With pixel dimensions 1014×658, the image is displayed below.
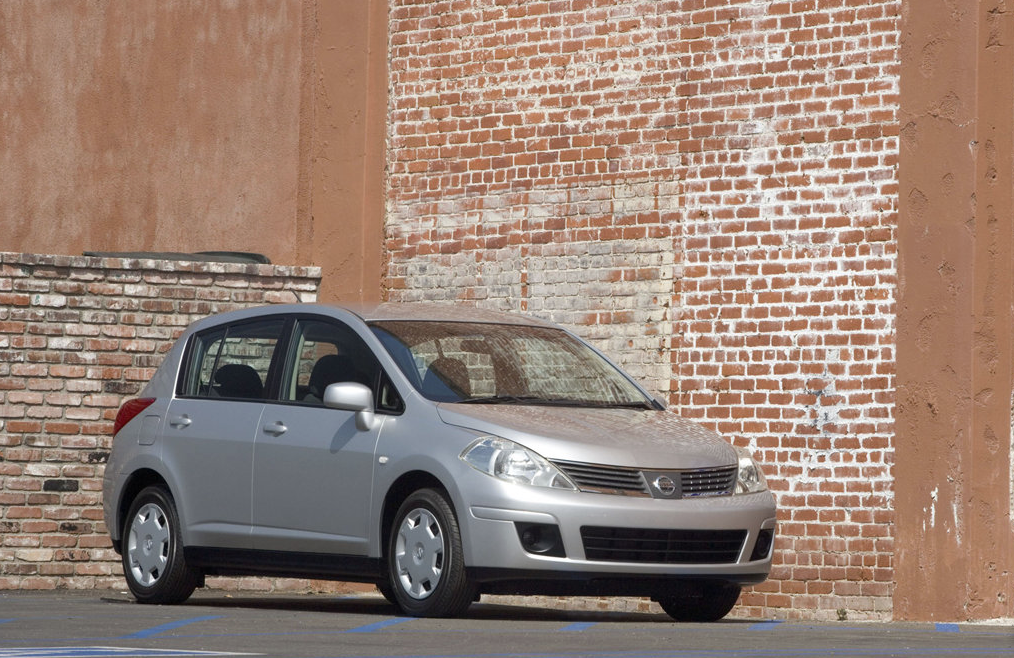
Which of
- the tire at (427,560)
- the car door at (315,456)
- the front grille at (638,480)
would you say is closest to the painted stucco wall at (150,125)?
the car door at (315,456)

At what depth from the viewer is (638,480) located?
915 centimetres

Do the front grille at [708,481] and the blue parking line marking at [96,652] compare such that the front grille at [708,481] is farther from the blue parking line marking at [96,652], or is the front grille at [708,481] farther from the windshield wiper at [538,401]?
the blue parking line marking at [96,652]

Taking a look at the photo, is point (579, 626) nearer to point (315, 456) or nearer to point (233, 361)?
point (315, 456)

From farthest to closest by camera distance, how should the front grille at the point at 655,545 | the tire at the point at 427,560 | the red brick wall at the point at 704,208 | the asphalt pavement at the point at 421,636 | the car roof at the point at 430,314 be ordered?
the red brick wall at the point at 704,208, the car roof at the point at 430,314, the tire at the point at 427,560, the front grille at the point at 655,545, the asphalt pavement at the point at 421,636

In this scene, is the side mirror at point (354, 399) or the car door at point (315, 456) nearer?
the side mirror at point (354, 399)

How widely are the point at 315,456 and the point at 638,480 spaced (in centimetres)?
188

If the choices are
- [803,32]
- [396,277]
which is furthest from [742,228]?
[396,277]

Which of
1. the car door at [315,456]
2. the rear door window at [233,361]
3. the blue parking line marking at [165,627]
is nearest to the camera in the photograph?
the blue parking line marking at [165,627]

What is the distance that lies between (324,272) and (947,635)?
6.75 meters

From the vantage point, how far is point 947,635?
9.16 metres

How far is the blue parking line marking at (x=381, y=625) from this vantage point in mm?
8586

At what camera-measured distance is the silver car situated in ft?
29.6

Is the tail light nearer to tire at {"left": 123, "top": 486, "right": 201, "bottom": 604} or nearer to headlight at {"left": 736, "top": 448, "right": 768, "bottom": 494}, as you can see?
tire at {"left": 123, "top": 486, "right": 201, "bottom": 604}

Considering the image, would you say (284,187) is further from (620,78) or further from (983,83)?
(983,83)
